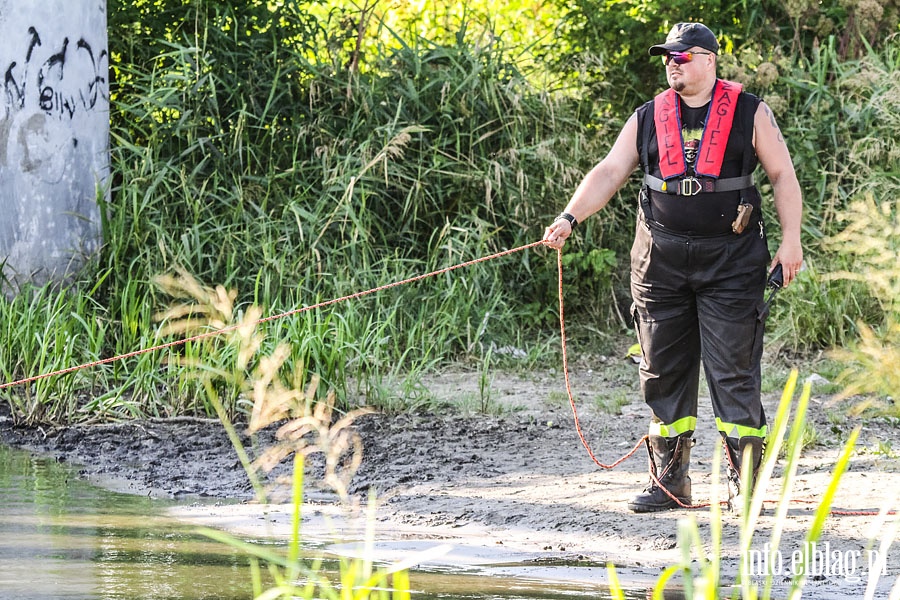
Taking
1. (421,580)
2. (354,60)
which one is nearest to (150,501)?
(421,580)

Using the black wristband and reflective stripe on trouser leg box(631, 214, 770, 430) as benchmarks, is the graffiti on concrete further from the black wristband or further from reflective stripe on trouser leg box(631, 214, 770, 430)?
reflective stripe on trouser leg box(631, 214, 770, 430)

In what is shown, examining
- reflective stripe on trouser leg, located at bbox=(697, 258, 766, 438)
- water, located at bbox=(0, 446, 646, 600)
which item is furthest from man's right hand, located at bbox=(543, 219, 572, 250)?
water, located at bbox=(0, 446, 646, 600)

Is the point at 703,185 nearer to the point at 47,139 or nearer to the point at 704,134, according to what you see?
the point at 704,134

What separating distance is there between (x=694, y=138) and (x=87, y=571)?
2572 millimetres

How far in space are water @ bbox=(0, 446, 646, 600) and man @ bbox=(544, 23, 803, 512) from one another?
37.2 inches

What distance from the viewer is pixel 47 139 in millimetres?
8016

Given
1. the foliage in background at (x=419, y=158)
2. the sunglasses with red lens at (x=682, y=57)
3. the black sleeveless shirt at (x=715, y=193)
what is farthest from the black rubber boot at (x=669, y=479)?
the foliage in background at (x=419, y=158)

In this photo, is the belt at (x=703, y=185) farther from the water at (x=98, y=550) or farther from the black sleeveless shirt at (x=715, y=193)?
the water at (x=98, y=550)

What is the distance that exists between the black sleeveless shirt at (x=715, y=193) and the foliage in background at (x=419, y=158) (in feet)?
9.83

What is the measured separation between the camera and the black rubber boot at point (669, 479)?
477 centimetres

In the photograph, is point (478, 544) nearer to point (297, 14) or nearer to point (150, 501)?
point (150, 501)

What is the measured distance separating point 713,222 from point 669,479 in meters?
1.03

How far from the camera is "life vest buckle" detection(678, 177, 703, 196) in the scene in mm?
4488

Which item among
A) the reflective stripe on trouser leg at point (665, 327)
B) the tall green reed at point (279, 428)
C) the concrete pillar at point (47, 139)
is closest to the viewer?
the tall green reed at point (279, 428)
